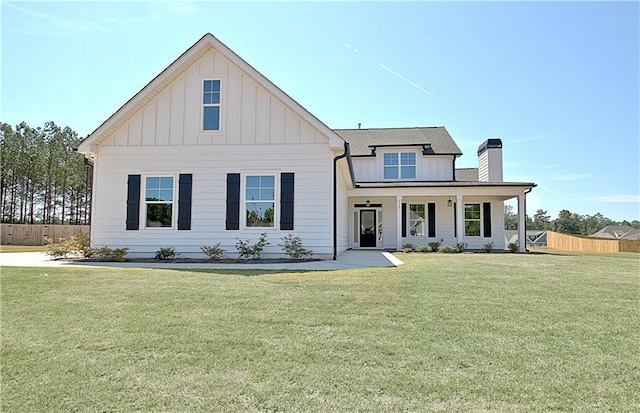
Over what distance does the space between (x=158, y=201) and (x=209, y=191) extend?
1.63 m

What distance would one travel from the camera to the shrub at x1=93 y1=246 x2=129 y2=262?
1063cm

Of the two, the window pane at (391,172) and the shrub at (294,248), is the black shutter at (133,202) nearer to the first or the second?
the shrub at (294,248)

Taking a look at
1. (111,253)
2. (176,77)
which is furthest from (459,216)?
(111,253)

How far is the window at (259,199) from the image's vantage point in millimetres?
11547

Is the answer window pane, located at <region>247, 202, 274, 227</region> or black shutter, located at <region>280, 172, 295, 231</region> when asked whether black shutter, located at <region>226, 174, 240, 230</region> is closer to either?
window pane, located at <region>247, 202, 274, 227</region>

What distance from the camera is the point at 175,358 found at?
3117 millimetres

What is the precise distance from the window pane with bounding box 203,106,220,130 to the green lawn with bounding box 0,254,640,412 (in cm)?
708

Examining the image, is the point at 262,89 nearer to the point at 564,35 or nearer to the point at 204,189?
the point at 204,189

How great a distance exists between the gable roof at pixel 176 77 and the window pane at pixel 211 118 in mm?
1400

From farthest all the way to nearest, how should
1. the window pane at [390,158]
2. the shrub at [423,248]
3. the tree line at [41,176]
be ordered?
1. the tree line at [41,176]
2. the window pane at [390,158]
3. the shrub at [423,248]

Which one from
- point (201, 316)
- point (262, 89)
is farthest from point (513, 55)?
point (201, 316)

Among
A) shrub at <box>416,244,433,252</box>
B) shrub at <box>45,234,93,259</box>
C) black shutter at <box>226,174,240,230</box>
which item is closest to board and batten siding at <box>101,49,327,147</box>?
black shutter at <box>226,174,240,230</box>

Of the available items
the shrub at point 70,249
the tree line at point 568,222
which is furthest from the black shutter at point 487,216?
the tree line at point 568,222

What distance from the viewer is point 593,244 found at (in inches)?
884
